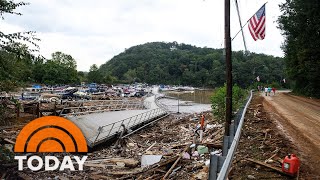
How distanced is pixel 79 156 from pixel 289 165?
11795 mm

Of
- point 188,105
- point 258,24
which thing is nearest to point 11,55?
point 258,24

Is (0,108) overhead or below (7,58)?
below

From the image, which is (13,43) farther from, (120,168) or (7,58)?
(120,168)

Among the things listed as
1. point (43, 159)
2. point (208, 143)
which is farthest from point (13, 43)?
point (208, 143)

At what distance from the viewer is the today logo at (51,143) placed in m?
13.6

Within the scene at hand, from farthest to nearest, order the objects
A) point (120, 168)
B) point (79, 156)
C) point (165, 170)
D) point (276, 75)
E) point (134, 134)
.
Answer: point (276, 75), point (134, 134), point (79, 156), point (120, 168), point (165, 170)

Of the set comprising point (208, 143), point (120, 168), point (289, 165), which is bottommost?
point (120, 168)

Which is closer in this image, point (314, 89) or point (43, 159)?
point (43, 159)

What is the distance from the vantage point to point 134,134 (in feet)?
76.1

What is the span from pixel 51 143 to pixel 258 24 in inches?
494

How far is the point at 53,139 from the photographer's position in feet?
53.0

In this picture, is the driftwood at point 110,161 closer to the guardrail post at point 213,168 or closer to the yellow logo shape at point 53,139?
the yellow logo shape at point 53,139

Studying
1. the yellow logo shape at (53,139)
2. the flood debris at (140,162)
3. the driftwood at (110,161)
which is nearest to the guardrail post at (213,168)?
the flood debris at (140,162)

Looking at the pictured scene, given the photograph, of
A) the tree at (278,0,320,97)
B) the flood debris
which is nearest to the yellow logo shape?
the flood debris
